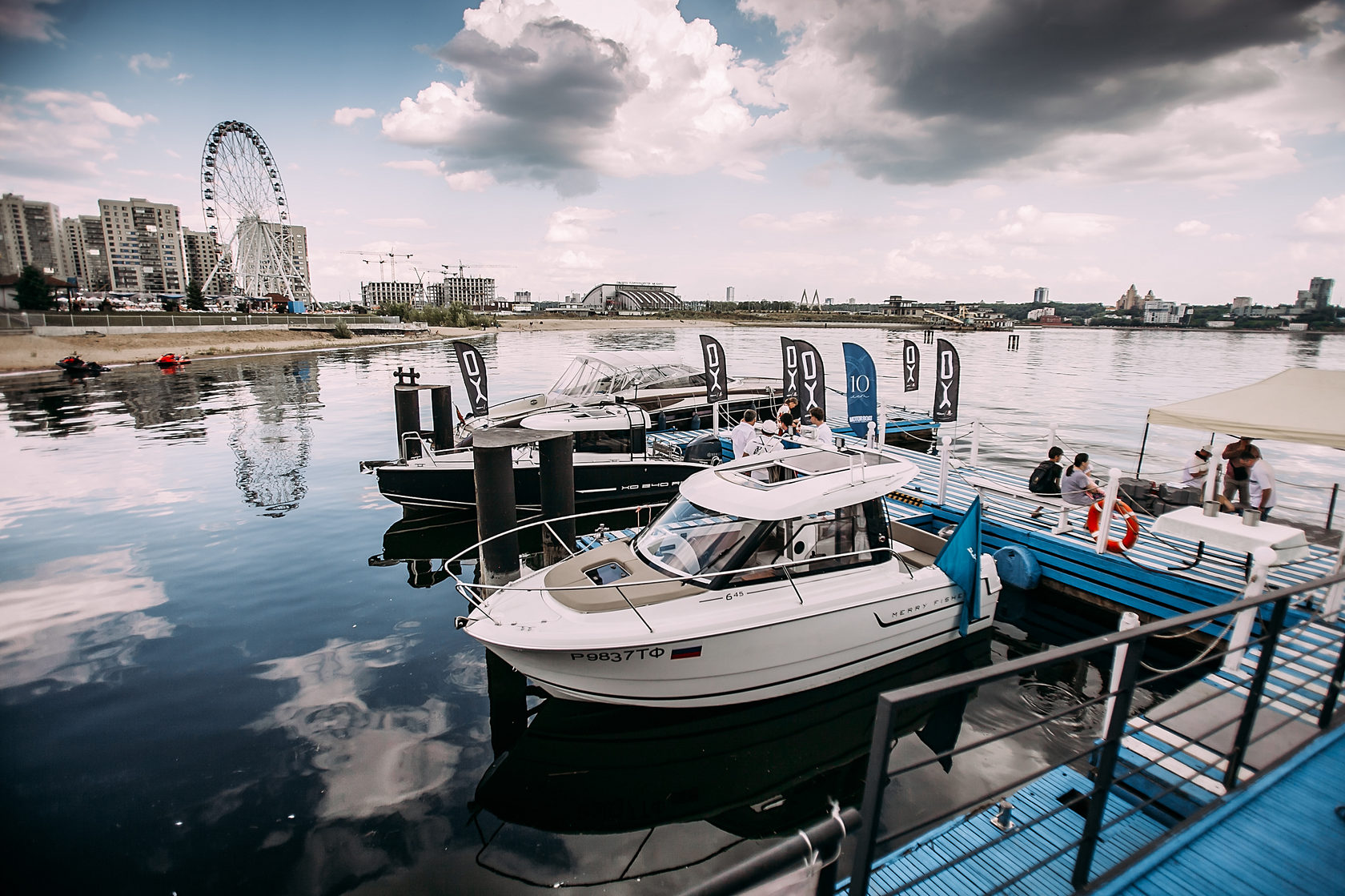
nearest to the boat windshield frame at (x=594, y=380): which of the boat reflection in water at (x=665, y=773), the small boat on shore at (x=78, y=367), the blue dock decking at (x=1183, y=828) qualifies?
the boat reflection in water at (x=665, y=773)

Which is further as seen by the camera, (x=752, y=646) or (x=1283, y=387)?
(x=1283, y=387)

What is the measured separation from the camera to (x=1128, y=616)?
450 cm

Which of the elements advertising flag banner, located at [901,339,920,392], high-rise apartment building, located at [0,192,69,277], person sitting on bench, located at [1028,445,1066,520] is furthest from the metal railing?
high-rise apartment building, located at [0,192,69,277]

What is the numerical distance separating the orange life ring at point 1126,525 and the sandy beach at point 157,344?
58.1m

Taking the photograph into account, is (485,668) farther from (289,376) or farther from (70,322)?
(70,322)

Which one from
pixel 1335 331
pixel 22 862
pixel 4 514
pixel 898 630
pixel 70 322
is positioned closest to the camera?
pixel 22 862

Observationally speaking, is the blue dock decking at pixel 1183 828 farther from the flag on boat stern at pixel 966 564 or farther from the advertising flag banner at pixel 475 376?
the advertising flag banner at pixel 475 376

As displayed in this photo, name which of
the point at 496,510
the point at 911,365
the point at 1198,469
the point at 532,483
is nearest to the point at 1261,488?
the point at 1198,469

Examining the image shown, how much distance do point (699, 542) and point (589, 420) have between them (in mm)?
9127

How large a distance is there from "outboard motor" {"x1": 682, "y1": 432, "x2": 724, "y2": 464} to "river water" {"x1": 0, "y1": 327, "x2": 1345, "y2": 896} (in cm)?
650

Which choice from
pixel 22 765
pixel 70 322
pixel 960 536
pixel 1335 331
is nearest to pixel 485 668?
pixel 22 765

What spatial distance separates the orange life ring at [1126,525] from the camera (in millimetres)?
9047

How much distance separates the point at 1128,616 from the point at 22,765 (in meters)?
11.0

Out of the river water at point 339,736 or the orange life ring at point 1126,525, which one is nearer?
the river water at point 339,736
